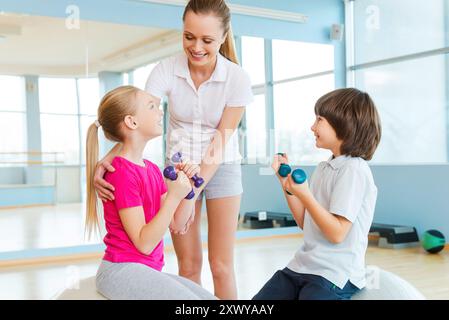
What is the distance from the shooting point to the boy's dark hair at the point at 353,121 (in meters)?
1.65

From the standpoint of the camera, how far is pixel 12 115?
179 inches

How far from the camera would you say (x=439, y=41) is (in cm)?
496

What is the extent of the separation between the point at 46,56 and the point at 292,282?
11.8 feet

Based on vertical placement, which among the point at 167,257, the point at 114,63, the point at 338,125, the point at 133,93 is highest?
the point at 114,63

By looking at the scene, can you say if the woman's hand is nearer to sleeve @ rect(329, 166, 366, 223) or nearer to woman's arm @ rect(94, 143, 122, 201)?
woman's arm @ rect(94, 143, 122, 201)

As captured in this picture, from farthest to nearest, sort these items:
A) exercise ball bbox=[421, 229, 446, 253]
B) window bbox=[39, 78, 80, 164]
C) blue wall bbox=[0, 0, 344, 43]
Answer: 1. window bbox=[39, 78, 80, 164]
2. blue wall bbox=[0, 0, 344, 43]
3. exercise ball bbox=[421, 229, 446, 253]

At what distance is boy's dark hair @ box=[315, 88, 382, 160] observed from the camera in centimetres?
165

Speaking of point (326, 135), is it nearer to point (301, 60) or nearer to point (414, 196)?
point (414, 196)

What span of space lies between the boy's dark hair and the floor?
5.25 ft

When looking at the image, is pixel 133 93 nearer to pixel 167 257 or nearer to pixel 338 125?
pixel 338 125

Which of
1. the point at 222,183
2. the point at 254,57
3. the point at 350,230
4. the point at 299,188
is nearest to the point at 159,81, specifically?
the point at 222,183

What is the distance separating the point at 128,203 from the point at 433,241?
355cm

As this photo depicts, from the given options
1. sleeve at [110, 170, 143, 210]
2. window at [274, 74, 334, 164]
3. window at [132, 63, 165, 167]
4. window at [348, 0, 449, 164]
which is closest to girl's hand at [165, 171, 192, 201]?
sleeve at [110, 170, 143, 210]
